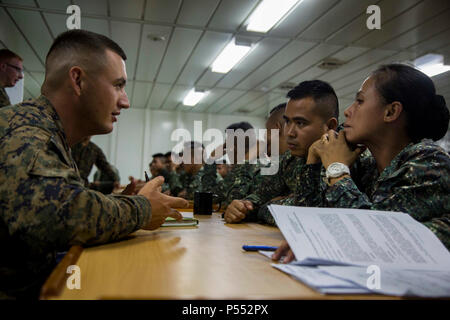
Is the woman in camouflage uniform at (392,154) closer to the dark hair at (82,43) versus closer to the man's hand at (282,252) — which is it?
the man's hand at (282,252)

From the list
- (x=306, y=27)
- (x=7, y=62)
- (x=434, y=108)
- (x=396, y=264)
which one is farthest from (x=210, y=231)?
(x=306, y=27)

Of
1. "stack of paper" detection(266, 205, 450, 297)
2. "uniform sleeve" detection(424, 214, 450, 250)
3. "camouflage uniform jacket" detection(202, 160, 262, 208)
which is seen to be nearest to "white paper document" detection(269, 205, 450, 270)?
"stack of paper" detection(266, 205, 450, 297)

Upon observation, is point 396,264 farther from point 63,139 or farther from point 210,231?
point 63,139

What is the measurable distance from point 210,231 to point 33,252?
604mm

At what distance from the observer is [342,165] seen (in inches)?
48.2

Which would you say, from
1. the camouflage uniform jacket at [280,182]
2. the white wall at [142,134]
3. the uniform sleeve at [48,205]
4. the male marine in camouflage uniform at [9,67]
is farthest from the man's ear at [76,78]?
the white wall at [142,134]

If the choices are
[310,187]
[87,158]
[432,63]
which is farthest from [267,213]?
[432,63]

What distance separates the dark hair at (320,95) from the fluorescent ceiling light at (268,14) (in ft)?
7.56

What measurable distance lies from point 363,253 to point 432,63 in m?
5.63

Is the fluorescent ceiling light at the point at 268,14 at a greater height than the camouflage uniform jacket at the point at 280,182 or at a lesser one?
greater

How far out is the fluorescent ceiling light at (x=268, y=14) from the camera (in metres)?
3.75

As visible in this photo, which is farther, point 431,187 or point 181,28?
point 181,28

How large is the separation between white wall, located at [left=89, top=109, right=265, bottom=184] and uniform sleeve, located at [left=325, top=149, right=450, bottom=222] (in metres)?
8.57

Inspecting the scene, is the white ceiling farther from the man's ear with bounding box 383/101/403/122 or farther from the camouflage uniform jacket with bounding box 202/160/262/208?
the man's ear with bounding box 383/101/403/122
